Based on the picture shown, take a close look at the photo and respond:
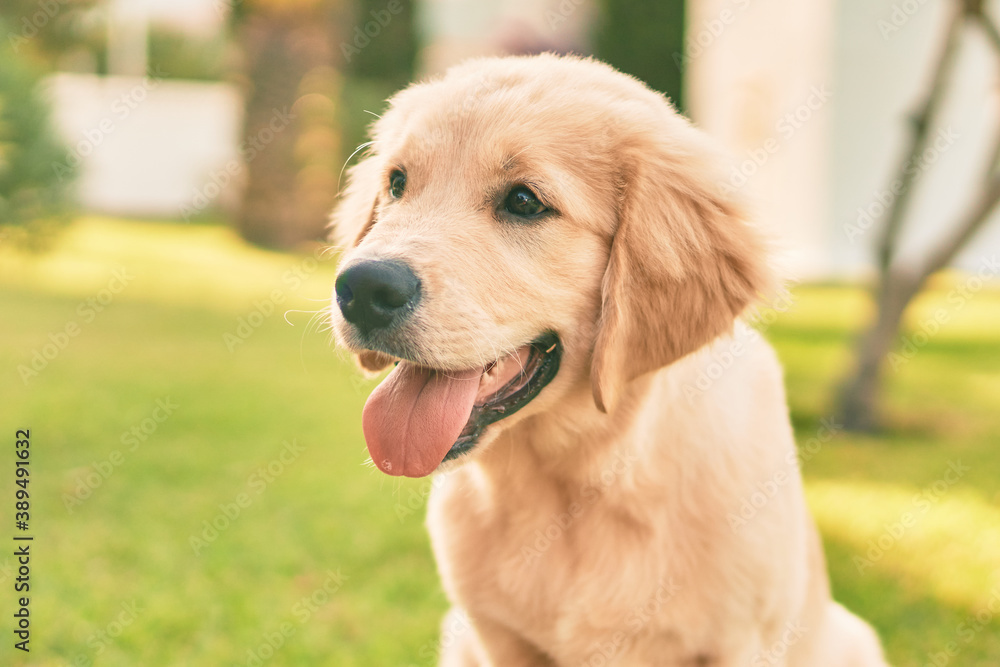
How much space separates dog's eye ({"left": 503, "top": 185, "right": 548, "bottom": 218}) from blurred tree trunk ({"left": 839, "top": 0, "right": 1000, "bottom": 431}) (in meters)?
4.06

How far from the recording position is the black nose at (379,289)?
199 centimetres

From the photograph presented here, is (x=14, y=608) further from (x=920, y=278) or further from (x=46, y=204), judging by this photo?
(x=920, y=278)

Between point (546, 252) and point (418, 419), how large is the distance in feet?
1.72

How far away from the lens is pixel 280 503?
483 centimetres

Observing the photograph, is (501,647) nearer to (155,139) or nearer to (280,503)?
(280,503)

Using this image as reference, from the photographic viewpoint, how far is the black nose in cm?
199

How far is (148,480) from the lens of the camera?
4.98 meters

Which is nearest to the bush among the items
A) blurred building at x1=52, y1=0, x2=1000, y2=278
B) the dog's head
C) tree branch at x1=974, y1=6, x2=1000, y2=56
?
the dog's head

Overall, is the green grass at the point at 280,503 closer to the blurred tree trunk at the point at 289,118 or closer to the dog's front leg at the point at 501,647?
the dog's front leg at the point at 501,647

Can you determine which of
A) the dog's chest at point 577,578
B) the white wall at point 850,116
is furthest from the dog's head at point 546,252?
the white wall at point 850,116

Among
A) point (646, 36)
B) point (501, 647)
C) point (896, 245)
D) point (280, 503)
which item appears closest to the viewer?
point (501, 647)

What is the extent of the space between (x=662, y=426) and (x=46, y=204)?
4149mm

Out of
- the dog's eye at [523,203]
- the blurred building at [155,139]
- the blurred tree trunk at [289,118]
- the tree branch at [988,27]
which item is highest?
the tree branch at [988,27]

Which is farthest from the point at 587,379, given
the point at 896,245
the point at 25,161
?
the point at 896,245
